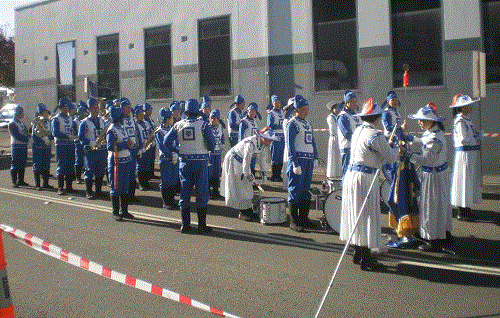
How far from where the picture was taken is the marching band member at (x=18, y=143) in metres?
15.0

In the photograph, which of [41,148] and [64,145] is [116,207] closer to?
[64,145]

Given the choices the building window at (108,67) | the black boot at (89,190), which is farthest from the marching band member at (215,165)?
the building window at (108,67)

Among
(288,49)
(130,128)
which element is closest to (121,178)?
(130,128)

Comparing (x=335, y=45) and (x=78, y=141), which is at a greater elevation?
(x=335, y=45)

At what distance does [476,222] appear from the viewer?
9.50 m

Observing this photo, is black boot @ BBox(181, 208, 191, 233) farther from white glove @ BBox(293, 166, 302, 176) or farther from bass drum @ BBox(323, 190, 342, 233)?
bass drum @ BBox(323, 190, 342, 233)

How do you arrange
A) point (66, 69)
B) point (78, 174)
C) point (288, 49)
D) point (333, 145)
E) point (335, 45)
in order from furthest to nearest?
point (66, 69) → point (288, 49) → point (335, 45) → point (78, 174) → point (333, 145)

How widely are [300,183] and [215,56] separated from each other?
492 inches

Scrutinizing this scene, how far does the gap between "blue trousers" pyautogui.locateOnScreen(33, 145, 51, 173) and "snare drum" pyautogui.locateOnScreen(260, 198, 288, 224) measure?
300 inches

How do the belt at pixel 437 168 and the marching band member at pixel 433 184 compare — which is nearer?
the marching band member at pixel 433 184

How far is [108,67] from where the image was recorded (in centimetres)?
2400

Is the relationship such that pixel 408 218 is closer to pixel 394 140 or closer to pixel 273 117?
pixel 394 140

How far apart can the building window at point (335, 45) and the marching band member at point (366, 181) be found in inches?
423

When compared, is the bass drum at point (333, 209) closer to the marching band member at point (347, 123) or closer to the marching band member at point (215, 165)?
the marching band member at point (347, 123)
